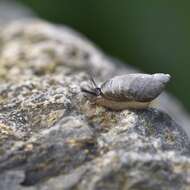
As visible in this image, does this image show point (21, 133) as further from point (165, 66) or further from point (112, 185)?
point (165, 66)

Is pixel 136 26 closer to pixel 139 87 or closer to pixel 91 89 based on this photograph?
pixel 91 89

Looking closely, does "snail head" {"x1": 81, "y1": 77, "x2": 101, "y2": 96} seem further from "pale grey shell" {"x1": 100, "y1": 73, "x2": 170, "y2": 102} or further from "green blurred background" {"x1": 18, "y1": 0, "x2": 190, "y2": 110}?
"green blurred background" {"x1": 18, "y1": 0, "x2": 190, "y2": 110}

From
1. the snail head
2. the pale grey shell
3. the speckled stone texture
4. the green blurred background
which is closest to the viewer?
the speckled stone texture

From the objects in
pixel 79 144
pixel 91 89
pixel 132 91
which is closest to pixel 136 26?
pixel 91 89

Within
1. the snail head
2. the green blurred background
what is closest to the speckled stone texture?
the snail head

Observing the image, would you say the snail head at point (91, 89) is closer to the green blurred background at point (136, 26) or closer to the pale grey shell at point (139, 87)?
the pale grey shell at point (139, 87)

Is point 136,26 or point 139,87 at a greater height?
point 139,87
